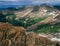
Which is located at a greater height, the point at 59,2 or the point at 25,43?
the point at 59,2

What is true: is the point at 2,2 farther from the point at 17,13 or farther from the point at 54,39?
the point at 54,39

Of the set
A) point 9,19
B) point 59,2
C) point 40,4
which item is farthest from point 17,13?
point 59,2

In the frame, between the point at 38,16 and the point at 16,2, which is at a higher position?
the point at 16,2

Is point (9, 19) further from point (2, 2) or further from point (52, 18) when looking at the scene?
point (52, 18)

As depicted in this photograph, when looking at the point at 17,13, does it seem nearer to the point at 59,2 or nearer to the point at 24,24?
the point at 24,24

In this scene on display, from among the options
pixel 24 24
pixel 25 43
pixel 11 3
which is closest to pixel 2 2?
pixel 11 3

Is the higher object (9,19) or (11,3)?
(11,3)

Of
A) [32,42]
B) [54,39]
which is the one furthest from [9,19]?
[54,39]

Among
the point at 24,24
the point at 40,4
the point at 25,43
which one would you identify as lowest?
the point at 25,43
